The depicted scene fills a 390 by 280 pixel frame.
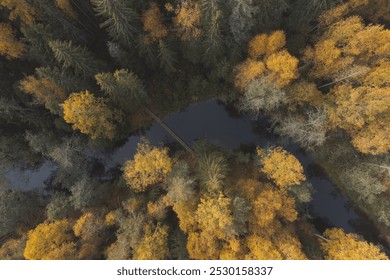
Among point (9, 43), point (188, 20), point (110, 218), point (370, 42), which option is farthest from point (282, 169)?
point (9, 43)

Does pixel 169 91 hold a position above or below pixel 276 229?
above

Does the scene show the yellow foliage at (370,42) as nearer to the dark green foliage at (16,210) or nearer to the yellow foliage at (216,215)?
the yellow foliage at (216,215)

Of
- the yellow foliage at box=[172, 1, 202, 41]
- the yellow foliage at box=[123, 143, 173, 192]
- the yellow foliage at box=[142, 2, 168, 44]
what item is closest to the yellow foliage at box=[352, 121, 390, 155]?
the yellow foliage at box=[172, 1, 202, 41]

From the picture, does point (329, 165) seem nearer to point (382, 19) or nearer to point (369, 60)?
point (369, 60)

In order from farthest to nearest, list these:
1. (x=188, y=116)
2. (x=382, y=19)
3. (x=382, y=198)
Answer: (x=188, y=116) < (x=382, y=19) < (x=382, y=198)

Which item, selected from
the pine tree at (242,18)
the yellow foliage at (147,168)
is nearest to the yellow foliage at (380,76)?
the pine tree at (242,18)

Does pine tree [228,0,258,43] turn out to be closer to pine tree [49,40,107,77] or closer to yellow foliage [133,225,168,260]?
pine tree [49,40,107,77]

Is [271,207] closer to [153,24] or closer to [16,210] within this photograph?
[153,24]
